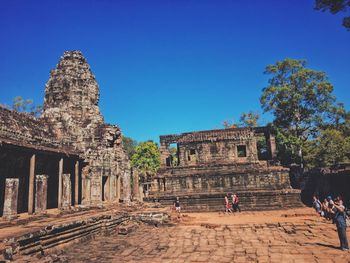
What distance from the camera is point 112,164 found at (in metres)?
18.5

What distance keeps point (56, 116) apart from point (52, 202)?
620 cm

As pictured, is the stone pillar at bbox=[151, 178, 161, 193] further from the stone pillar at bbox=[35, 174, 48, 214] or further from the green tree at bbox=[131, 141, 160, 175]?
the green tree at bbox=[131, 141, 160, 175]

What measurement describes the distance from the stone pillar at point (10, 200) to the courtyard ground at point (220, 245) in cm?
329

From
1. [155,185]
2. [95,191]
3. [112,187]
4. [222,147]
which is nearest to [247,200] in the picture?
[222,147]

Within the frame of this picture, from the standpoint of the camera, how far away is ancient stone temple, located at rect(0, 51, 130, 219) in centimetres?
1420

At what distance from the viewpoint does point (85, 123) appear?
19.5m

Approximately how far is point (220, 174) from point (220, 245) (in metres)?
14.4

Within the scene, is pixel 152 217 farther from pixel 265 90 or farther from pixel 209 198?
pixel 265 90

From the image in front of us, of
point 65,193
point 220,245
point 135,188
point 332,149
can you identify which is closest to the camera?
point 220,245

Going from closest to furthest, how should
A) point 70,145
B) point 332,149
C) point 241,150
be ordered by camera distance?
point 70,145
point 332,149
point 241,150

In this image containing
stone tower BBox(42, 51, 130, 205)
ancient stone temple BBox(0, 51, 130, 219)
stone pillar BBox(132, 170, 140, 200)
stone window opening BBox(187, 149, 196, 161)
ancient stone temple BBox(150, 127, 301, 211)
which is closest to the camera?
ancient stone temple BBox(0, 51, 130, 219)

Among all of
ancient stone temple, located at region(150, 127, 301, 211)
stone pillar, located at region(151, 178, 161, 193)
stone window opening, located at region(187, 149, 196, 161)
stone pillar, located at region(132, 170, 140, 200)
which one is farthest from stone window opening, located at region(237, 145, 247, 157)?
stone pillar, located at region(132, 170, 140, 200)

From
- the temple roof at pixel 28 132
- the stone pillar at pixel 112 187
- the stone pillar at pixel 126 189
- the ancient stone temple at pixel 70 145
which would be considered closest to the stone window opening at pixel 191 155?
the ancient stone temple at pixel 70 145

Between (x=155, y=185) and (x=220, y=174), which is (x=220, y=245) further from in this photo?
(x=155, y=185)
